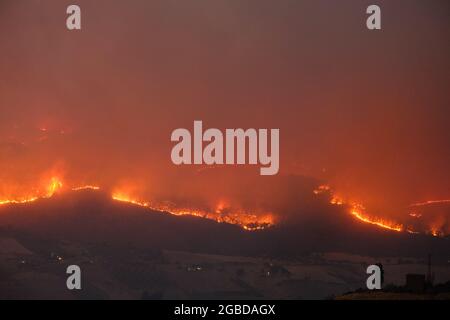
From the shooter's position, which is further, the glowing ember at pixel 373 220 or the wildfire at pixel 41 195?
the glowing ember at pixel 373 220

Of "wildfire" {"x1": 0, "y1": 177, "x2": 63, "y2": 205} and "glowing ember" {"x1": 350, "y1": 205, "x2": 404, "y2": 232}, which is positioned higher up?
"wildfire" {"x1": 0, "y1": 177, "x2": 63, "y2": 205}

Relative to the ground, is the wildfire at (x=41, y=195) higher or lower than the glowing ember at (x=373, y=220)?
higher

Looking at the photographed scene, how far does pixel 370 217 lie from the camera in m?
41.4

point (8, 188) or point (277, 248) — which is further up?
point (8, 188)

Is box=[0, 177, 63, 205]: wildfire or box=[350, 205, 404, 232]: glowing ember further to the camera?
box=[350, 205, 404, 232]: glowing ember
